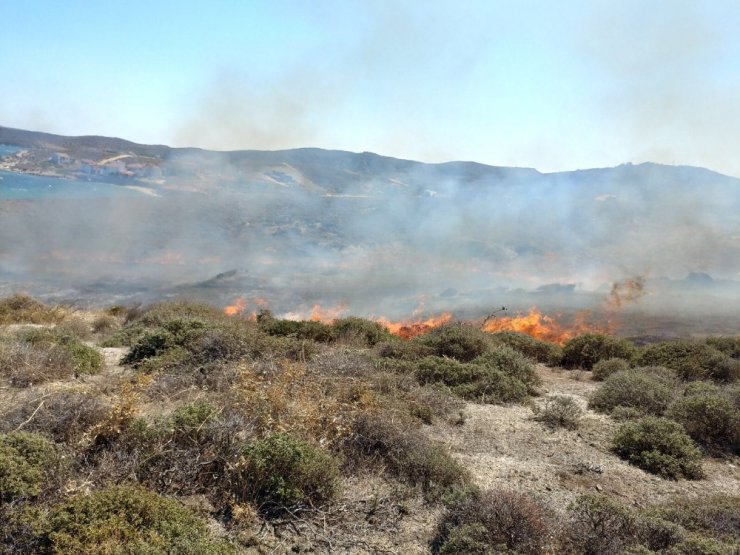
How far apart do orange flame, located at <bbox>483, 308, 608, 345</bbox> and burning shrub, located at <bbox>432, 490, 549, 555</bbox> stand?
12561 mm

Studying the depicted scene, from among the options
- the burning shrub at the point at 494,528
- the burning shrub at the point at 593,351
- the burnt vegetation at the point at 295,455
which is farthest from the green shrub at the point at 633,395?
the burning shrub at the point at 494,528

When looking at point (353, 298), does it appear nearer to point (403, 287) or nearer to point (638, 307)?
point (403, 287)

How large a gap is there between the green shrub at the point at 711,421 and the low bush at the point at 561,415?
1.32m

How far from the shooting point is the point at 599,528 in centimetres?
388

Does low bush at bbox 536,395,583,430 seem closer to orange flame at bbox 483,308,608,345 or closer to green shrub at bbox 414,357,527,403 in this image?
green shrub at bbox 414,357,527,403

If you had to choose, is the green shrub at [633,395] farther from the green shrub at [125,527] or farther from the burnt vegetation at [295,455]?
the green shrub at [125,527]

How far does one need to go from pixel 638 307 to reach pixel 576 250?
37.8 ft

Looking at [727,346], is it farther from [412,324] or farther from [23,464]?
[23,464]

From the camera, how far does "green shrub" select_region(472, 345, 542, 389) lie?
9.02 m

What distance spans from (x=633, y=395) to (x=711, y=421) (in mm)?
1215

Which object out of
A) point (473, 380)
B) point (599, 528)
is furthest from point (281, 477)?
point (473, 380)

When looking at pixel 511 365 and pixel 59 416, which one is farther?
pixel 511 365

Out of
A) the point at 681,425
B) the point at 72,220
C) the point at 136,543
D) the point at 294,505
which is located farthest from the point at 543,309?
the point at 72,220

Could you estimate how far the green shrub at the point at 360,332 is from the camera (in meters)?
11.2
